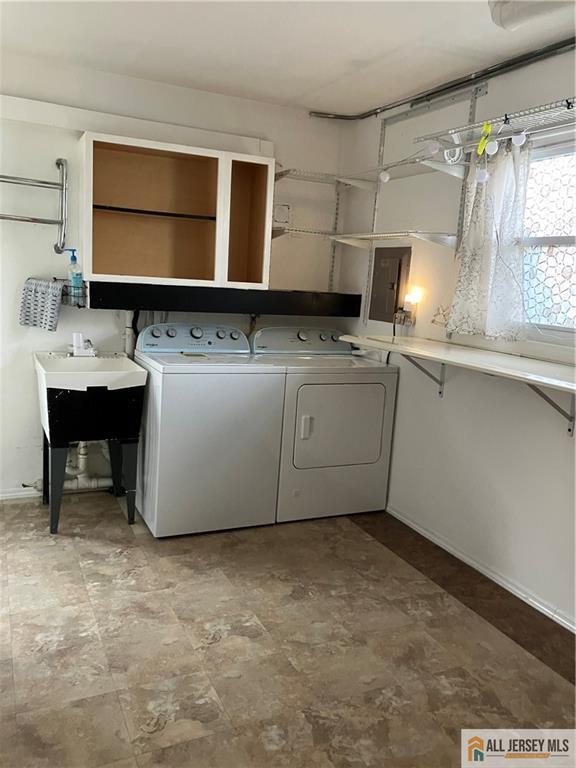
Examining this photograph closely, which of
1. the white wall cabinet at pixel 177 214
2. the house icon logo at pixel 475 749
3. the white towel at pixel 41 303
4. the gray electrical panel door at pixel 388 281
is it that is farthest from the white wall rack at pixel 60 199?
the house icon logo at pixel 475 749

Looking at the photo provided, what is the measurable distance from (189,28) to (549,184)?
1.64m

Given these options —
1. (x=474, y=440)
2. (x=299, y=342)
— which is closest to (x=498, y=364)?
(x=474, y=440)

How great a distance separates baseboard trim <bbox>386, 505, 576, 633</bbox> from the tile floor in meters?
0.29

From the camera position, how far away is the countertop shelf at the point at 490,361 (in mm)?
2115

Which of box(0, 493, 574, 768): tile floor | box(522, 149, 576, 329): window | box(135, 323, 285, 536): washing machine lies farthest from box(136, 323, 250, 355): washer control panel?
box(522, 149, 576, 329): window

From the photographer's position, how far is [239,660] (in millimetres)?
2186

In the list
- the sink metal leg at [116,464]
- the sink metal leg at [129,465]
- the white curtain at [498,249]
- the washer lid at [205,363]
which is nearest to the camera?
the white curtain at [498,249]

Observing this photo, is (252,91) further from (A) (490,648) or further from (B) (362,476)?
(A) (490,648)

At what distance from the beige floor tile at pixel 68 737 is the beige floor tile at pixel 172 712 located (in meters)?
0.04

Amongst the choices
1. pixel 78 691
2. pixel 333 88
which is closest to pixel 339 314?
pixel 333 88

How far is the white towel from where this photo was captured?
321cm
